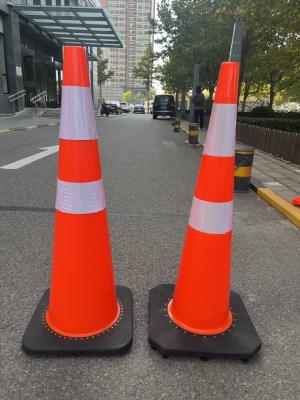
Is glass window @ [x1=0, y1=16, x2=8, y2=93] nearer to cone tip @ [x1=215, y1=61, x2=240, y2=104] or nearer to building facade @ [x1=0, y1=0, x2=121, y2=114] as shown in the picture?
building facade @ [x1=0, y1=0, x2=121, y2=114]

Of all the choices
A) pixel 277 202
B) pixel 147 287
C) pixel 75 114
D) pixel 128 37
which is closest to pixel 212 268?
pixel 147 287

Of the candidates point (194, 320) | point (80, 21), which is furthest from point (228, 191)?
point (80, 21)

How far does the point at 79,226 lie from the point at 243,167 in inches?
163

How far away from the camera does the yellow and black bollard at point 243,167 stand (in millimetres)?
5531

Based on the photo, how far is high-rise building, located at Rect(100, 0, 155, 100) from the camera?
141500mm

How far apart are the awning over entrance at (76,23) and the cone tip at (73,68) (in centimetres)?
2173

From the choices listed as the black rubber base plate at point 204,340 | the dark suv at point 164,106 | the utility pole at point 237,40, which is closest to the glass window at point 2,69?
the dark suv at point 164,106

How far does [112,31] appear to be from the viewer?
2517cm

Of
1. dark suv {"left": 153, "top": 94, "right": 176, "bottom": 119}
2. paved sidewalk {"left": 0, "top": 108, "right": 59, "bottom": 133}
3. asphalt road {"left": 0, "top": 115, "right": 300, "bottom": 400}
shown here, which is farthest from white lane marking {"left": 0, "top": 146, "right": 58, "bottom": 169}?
dark suv {"left": 153, "top": 94, "right": 176, "bottom": 119}

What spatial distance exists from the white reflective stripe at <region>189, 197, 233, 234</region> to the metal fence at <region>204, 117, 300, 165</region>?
680cm

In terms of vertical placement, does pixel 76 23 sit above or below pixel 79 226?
above

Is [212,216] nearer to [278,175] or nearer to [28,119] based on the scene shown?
[278,175]

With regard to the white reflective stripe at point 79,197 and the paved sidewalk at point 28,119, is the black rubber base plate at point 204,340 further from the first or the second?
the paved sidewalk at point 28,119

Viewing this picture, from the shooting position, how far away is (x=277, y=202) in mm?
4828
